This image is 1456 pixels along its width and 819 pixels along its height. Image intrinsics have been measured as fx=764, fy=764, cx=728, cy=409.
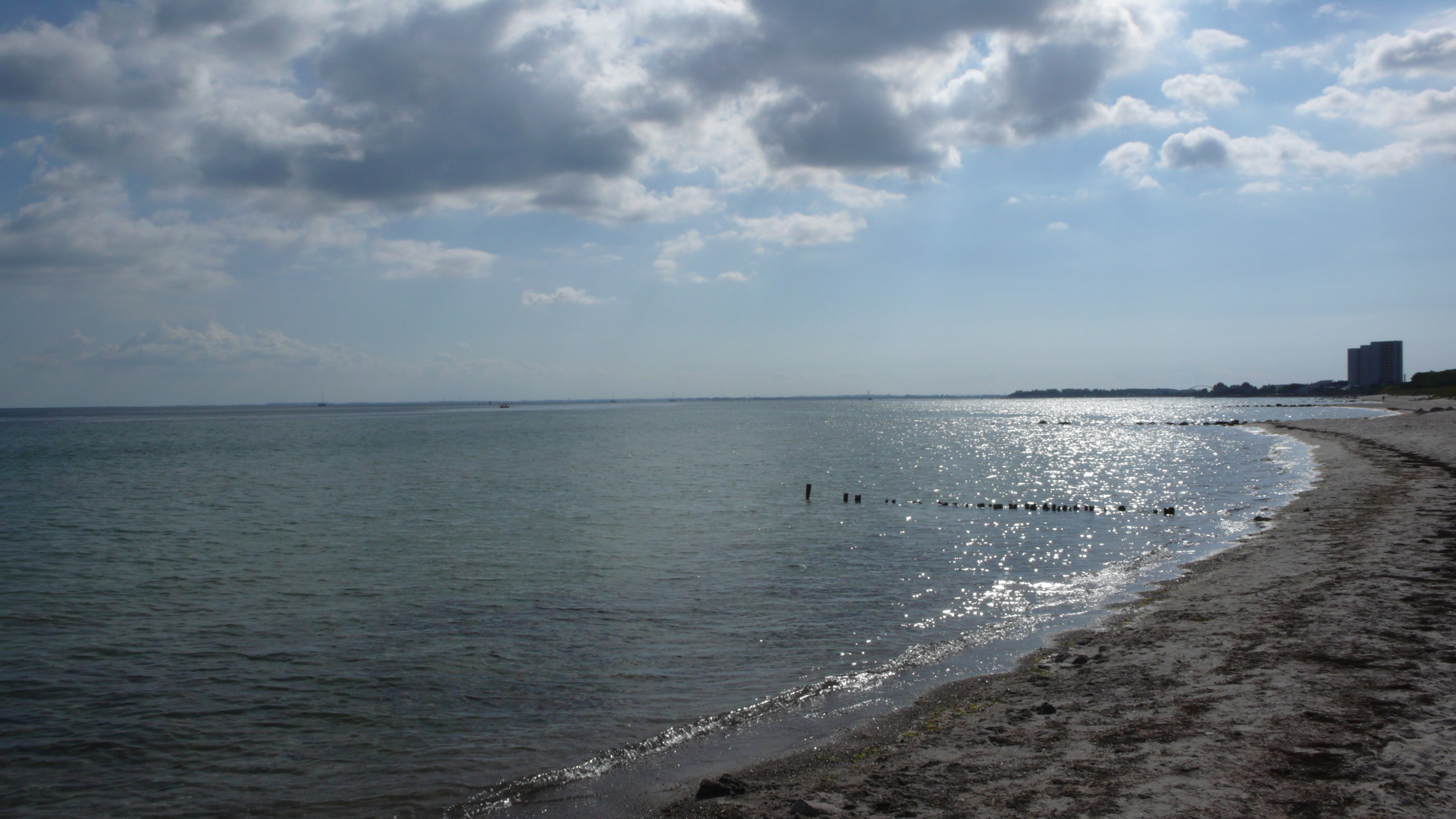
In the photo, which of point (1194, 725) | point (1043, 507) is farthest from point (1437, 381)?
point (1194, 725)

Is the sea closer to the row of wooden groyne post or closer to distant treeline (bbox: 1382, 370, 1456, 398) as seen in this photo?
the row of wooden groyne post

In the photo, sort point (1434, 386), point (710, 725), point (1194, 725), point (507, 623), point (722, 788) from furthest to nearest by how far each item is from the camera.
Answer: point (1434, 386) → point (507, 623) → point (710, 725) → point (1194, 725) → point (722, 788)

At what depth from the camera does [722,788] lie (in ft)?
30.5

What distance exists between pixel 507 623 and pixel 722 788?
11.0m

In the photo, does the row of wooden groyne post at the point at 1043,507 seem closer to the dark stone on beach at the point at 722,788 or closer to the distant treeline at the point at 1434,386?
the dark stone on beach at the point at 722,788

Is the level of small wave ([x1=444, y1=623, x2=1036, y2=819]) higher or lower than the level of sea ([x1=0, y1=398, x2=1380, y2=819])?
higher

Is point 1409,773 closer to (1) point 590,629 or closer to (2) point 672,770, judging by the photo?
(2) point 672,770

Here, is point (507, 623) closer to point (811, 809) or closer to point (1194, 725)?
point (811, 809)

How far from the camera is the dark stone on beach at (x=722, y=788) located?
30.3 feet

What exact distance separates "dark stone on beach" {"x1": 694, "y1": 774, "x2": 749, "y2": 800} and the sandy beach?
22 millimetres

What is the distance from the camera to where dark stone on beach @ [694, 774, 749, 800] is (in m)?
9.24

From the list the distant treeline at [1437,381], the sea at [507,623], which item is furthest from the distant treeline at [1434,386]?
the sea at [507,623]

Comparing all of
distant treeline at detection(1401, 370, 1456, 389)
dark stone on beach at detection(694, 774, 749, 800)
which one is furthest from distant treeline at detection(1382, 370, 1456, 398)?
dark stone on beach at detection(694, 774, 749, 800)

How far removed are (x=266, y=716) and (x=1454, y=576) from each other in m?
24.0
